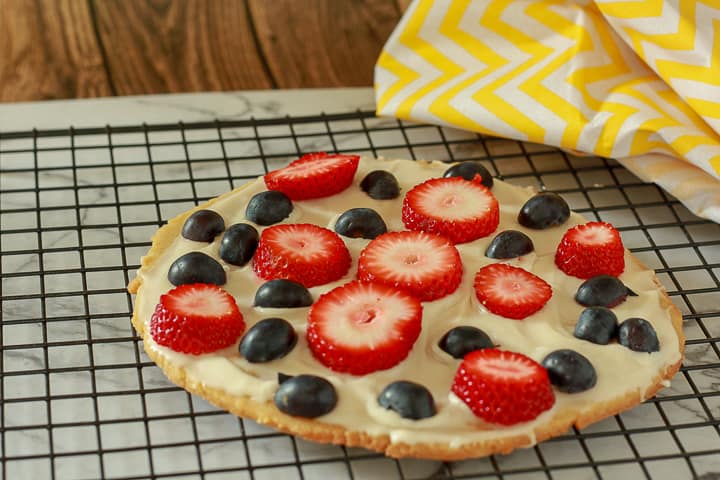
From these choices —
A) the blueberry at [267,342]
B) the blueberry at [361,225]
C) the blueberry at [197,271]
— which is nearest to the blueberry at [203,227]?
the blueberry at [197,271]

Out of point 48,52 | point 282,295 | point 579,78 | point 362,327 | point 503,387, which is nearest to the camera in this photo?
point 503,387

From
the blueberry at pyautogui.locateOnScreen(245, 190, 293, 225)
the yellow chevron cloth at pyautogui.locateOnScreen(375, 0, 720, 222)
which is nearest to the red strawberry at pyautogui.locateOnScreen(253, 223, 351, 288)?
the blueberry at pyautogui.locateOnScreen(245, 190, 293, 225)

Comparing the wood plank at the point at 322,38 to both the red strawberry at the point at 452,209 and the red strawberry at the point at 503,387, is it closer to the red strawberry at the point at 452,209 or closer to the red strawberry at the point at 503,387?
the red strawberry at the point at 452,209

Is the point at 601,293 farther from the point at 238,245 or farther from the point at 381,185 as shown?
the point at 238,245

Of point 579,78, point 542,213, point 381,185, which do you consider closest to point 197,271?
point 381,185

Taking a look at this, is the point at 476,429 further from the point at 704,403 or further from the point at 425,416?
the point at 704,403

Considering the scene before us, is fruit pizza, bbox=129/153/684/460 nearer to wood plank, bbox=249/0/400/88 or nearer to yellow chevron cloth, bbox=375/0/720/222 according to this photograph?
yellow chevron cloth, bbox=375/0/720/222

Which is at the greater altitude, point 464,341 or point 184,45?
point 464,341

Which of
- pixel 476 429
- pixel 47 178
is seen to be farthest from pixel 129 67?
pixel 476 429
